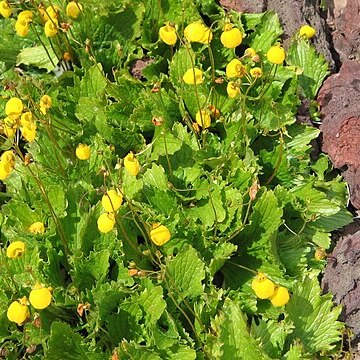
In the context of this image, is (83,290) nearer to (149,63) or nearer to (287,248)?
(287,248)

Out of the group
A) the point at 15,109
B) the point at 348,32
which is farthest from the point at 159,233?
the point at 348,32

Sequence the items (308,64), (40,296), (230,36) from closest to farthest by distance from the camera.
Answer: (40,296)
(230,36)
(308,64)

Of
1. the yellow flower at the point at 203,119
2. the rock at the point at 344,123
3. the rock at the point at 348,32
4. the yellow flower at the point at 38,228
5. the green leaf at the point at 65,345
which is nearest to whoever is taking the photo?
the green leaf at the point at 65,345

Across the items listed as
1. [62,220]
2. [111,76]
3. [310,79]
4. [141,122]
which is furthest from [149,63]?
[62,220]

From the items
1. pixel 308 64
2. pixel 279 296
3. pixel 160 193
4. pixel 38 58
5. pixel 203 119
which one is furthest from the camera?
pixel 38 58

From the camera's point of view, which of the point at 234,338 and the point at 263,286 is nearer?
the point at 263,286

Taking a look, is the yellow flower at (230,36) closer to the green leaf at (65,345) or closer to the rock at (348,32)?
the rock at (348,32)

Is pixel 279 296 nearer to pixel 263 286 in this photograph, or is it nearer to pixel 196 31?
Result: pixel 263 286

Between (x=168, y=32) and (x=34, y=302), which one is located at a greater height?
(x=168, y=32)

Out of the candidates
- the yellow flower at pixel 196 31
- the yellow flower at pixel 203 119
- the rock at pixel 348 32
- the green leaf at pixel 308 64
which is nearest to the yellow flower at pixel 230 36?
the yellow flower at pixel 196 31
